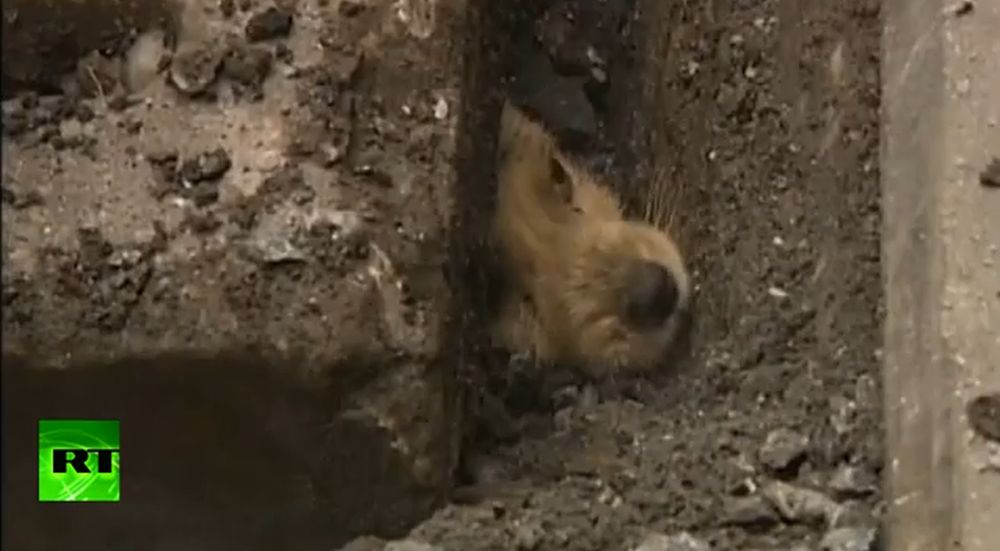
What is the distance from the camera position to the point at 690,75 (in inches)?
63.3

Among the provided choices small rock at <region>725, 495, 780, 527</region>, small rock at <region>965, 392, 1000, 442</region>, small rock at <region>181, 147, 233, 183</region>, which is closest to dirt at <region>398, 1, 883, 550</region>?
small rock at <region>725, 495, 780, 527</region>

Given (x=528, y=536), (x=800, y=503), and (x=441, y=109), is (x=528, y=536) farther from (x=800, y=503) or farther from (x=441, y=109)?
(x=441, y=109)

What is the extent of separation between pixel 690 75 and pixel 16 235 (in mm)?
724

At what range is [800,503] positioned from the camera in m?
1.28

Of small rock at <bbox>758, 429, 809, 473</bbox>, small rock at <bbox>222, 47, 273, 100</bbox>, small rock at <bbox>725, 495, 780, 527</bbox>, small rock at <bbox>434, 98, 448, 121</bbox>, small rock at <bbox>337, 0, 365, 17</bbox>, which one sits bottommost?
small rock at <bbox>725, 495, 780, 527</bbox>

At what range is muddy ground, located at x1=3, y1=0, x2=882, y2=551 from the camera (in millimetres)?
1253

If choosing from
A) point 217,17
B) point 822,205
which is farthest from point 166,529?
point 822,205

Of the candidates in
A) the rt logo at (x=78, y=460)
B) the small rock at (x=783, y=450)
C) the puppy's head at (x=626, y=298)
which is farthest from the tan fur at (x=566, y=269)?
the rt logo at (x=78, y=460)

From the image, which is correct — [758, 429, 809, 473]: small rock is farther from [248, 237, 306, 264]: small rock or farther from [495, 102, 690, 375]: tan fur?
[248, 237, 306, 264]: small rock

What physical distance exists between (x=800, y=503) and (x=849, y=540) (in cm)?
5

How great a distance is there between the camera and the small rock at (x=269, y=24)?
1274 millimetres

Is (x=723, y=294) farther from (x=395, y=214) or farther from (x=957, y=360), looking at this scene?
(x=395, y=214)

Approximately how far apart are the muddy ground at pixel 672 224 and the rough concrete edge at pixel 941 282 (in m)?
0.04

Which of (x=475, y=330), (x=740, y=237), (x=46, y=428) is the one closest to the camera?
(x=46, y=428)
